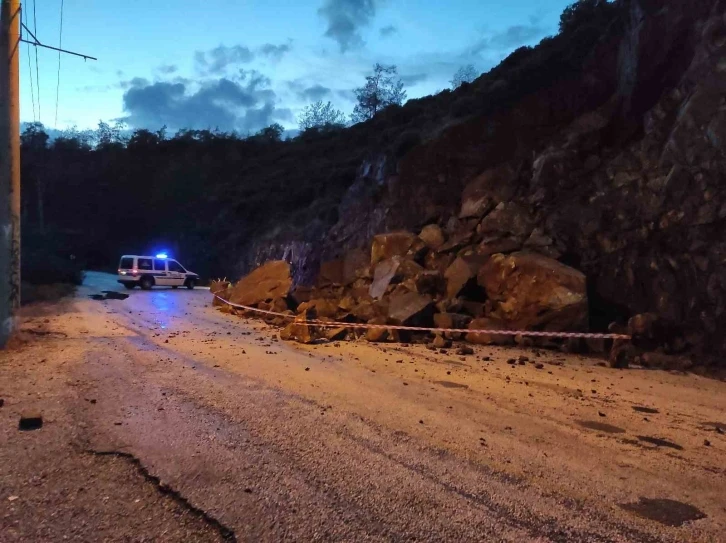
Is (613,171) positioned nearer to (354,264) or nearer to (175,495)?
(354,264)

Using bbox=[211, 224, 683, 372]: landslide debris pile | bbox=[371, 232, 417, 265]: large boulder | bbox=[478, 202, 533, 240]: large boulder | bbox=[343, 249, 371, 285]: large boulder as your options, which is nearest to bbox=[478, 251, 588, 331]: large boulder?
bbox=[211, 224, 683, 372]: landslide debris pile

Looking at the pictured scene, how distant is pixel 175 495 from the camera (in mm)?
4168

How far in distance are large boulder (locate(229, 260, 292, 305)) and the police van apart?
38.6ft

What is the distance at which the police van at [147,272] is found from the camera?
3041 centimetres

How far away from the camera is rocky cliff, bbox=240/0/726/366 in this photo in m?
12.2

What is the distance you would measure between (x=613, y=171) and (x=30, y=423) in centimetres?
1448

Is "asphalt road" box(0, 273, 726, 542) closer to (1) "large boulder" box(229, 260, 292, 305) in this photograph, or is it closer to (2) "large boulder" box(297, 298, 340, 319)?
(2) "large boulder" box(297, 298, 340, 319)

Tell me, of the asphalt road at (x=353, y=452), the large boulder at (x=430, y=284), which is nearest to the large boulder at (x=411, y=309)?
the large boulder at (x=430, y=284)

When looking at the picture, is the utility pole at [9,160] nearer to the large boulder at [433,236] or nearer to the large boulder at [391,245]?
the large boulder at [391,245]

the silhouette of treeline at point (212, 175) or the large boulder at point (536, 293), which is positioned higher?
the silhouette of treeline at point (212, 175)

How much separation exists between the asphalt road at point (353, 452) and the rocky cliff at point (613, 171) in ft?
11.4

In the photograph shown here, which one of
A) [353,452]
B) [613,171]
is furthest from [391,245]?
[353,452]

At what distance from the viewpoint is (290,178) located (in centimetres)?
5609

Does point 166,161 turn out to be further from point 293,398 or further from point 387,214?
point 293,398
